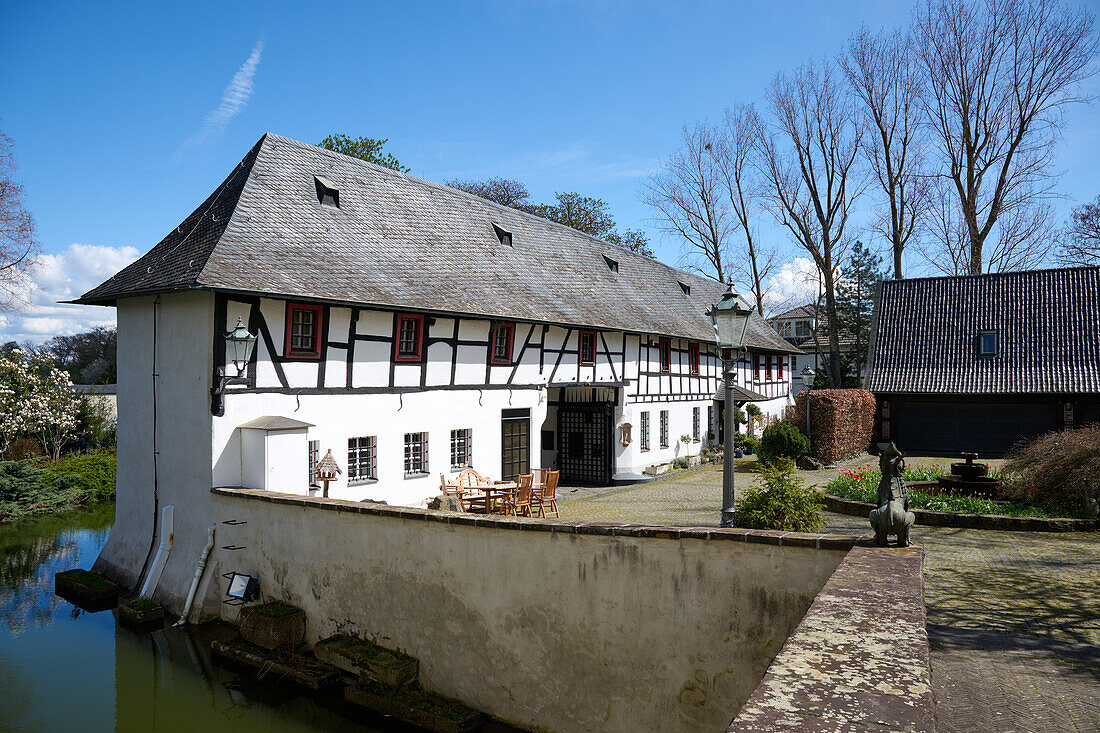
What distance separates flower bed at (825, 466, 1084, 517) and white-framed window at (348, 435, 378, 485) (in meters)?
9.60

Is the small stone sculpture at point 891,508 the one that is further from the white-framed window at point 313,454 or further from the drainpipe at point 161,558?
the drainpipe at point 161,558

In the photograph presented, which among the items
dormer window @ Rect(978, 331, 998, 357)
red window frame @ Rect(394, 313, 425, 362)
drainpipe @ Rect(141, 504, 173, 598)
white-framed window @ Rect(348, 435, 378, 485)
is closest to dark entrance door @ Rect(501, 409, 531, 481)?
red window frame @ Rect(394, 313, 425, 362)

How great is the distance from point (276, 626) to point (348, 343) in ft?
16.8

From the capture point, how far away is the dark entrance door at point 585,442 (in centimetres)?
2094

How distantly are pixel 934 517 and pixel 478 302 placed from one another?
970 cm

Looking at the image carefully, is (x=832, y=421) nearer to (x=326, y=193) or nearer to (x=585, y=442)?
(x=585, y=442)

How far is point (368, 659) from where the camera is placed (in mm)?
8875

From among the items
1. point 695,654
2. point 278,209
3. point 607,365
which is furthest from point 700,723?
point 607,365

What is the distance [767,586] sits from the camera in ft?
20.5

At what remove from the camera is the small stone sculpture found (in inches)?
237

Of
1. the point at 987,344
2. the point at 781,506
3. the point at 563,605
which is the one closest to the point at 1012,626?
the point at 781,506

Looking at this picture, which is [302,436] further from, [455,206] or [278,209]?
[455,206]

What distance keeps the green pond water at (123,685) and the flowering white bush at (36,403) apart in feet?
39.1

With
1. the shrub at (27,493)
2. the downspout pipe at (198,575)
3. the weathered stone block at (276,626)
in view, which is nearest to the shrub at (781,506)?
the weathered stone block at (276,626)
